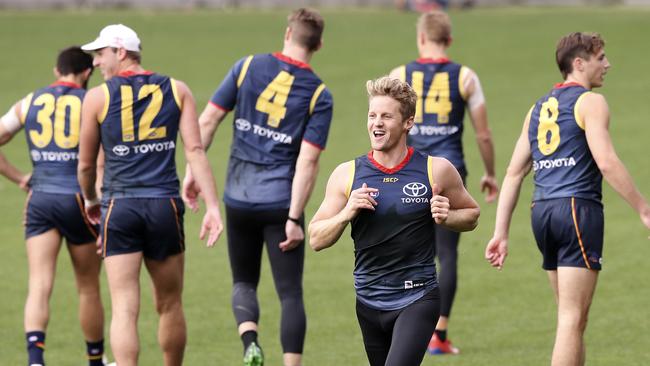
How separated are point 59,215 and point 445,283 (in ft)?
10.3

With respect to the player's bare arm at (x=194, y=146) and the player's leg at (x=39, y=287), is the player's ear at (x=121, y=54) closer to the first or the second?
the player's bare arm at (x=194, y=146)

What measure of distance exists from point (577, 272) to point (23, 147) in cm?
1544

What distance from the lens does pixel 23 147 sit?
21.8 metres

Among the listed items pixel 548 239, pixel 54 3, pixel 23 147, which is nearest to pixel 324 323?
pixel 548 239

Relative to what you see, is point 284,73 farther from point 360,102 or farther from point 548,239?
point 360,102

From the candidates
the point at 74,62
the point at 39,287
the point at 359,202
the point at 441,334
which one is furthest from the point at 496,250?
the point at 74,62

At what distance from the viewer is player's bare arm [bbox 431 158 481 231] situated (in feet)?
22.1

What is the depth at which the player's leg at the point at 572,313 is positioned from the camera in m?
7.93

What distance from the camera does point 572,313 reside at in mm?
7930

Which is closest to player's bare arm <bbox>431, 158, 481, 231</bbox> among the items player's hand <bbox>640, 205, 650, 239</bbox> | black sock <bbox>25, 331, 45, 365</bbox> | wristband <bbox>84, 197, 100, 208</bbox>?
player's hand <bbox>640, 205, 650, 239</bbox>

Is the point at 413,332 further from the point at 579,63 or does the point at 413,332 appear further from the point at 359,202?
the point at 579,63

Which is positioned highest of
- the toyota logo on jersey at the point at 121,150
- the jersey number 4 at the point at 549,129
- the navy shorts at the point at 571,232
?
the jersey number 4 at the point at 549,129

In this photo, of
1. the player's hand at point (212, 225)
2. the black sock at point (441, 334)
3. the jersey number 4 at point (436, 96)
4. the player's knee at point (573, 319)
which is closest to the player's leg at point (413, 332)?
the player's knee at point (573, 319)

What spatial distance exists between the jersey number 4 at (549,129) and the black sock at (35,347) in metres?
3.88
